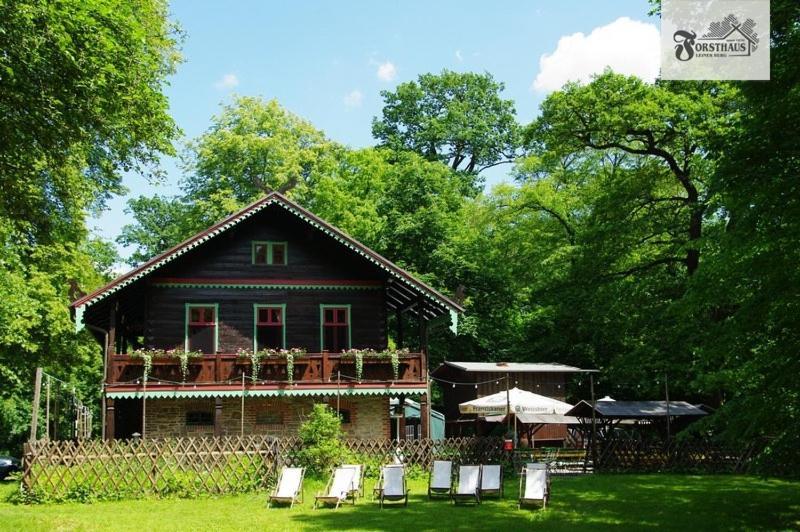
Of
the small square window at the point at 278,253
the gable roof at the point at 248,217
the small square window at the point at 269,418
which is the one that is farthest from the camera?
the small square window at the point at 278,253

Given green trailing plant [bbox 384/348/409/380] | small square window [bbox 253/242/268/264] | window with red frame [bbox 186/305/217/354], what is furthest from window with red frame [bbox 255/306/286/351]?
green trailing plant [bbox 384/348/409/380]

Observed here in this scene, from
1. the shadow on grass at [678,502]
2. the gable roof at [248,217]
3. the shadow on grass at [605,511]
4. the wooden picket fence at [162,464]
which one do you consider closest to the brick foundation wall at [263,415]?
the wooden picket fence at [162,464]

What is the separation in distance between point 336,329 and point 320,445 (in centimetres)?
681

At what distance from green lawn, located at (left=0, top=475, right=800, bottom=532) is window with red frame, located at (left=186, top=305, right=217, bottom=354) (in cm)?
822

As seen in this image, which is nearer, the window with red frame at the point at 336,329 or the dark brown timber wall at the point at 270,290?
the dark brown timber wall at the point at 270,290

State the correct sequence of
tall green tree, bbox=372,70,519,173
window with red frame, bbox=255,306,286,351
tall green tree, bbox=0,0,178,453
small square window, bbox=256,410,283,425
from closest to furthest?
tall green tree, bbox=0,0,178,453
small square window, bbox=256,410,283,425
window with red frame, bbox=255,306,286,351
tall green tree, bbox=372,70,519,173

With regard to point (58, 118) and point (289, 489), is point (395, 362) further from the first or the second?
point (58, 118)

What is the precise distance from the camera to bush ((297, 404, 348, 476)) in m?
21.5

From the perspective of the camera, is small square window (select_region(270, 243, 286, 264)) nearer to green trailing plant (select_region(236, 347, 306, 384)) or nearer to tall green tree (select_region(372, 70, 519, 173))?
green trailing plant (select_region(236, 347, 306, 384))

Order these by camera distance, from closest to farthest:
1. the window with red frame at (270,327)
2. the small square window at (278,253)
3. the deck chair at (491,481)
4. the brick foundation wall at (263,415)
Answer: the deck chair at (491,481) < the brick foundation wall at (263,415) < the window with red frame at (270,327) < the small square window at (278,253)

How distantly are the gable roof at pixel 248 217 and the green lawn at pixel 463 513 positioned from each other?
7.00m

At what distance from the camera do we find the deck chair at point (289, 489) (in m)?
17.5

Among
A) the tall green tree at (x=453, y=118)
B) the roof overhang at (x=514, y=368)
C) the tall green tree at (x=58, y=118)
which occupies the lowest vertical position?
the roof overhang at (x=514, y=368)

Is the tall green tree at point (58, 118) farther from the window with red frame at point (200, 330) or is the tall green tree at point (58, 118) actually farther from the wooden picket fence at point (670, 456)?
the wooden picket fence at point (670, 456)
